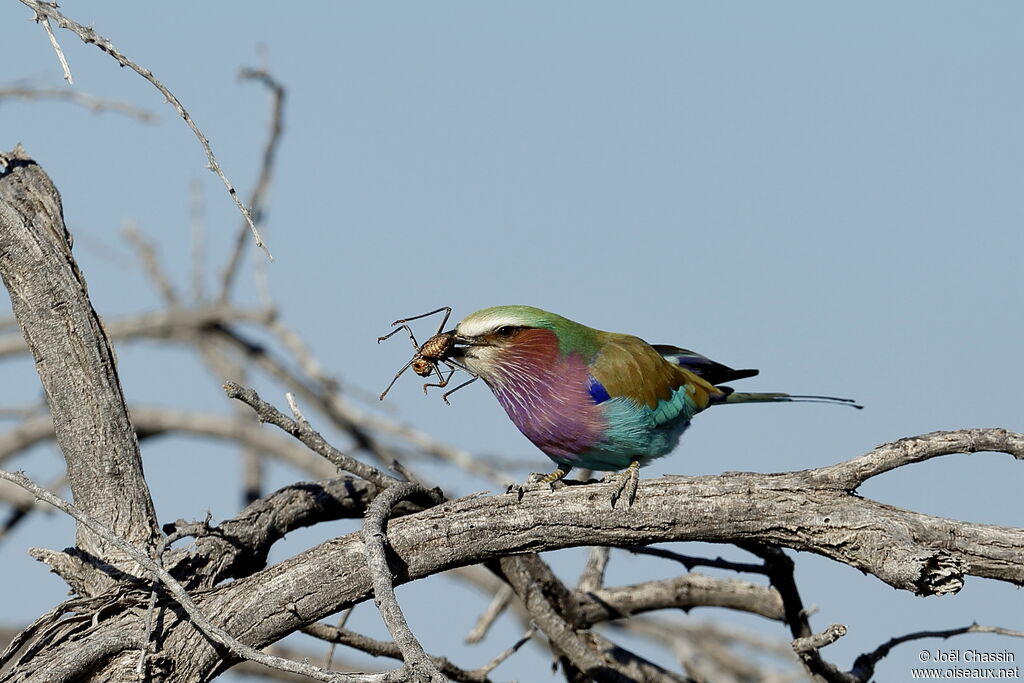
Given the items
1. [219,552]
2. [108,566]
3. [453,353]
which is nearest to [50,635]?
[108,566]

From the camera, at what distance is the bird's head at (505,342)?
430cm

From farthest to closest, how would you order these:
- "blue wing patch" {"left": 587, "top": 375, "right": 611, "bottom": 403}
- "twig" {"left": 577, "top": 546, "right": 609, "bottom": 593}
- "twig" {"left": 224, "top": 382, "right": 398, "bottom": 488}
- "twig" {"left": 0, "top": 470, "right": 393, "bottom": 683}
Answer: "twig" {"left": 577, "top": 546, "right": 609, "bottom": 593}, "blue wing patch" {"left": 587, "top": 375, "right": 611, "bottom": 403}, "twig" {"left": 224, "top": 382, "right": 398, "bottom": 488}, "twig" {"left": 0, "top": 470, "right": 393, "bottom": 683}

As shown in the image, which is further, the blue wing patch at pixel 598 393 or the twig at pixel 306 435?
the blue wing patch at pixel 598 393

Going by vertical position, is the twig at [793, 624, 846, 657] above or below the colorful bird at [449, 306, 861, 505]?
below

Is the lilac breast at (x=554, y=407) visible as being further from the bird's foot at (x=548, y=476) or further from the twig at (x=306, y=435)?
the twig at (x=306, y=435)

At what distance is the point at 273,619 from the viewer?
3373mm

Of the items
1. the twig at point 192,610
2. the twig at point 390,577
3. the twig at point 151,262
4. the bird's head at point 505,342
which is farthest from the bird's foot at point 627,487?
the twig at point 151,262

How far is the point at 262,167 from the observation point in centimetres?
693

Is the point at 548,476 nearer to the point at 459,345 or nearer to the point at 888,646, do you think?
the point at 459,345

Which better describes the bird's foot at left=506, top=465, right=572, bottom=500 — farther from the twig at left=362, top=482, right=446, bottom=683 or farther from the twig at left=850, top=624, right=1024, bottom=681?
the twig at left=850, top=624, right=1024, bottom=681

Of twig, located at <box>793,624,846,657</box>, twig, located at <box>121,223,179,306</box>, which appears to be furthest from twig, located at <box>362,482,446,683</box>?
twig, located at <box>121,223,179,306</box>

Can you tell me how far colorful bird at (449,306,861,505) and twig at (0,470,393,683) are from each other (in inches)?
58.5

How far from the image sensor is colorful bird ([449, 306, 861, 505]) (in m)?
4.23

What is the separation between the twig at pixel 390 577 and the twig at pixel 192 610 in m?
0.12
